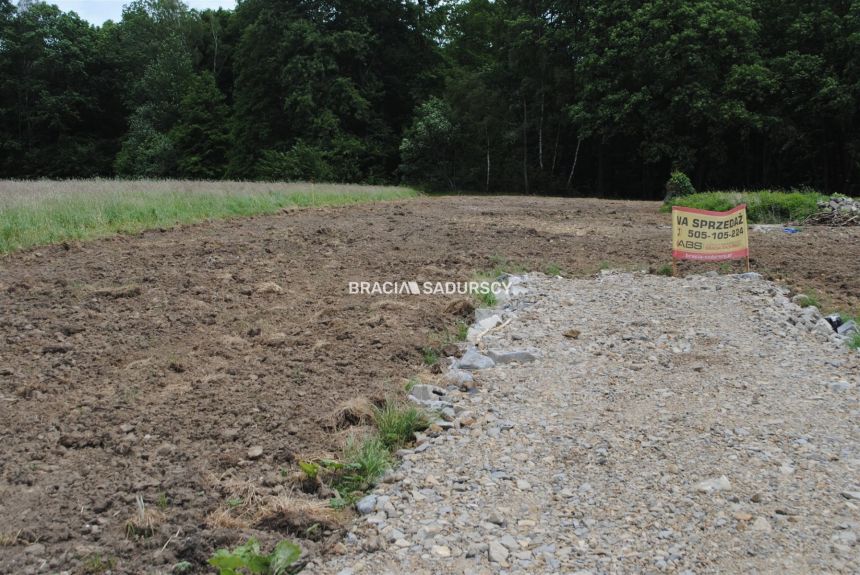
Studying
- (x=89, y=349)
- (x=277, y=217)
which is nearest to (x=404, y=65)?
(x=277, y=217)

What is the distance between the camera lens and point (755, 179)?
3197 centimetres

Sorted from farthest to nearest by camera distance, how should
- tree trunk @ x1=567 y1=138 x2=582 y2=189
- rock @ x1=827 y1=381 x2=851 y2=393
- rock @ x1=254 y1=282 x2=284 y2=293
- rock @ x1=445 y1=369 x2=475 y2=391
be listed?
tree trunk @ x1=567 y1=138 x2=582 y2=189
rock @ x1=254 y1=282 x2=284 y2=293
rock @ x1=445 y1=369 x2=475 y2=391
rock @ x1=827 y1=381 x2=851 y2=393

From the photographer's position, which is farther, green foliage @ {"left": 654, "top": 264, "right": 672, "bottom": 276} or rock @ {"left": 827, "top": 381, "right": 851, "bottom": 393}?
green foliage @ {"left": 654, "top": 264, "right": 672, "bottom": 276}

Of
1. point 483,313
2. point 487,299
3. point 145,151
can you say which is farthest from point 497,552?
point 145,151

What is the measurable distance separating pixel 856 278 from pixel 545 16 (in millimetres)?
29060

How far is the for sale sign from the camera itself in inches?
311

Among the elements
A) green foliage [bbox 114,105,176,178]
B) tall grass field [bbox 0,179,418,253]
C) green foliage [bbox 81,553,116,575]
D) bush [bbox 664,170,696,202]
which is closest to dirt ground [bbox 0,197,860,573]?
green foliage [bbox 81,553,116,575]

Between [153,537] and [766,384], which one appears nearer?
[153,537]

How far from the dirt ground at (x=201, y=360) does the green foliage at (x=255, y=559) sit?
15 cm

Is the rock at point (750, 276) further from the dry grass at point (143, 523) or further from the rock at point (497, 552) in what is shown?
the dry grass at point (143, 523)

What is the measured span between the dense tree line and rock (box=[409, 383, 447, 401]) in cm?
2507

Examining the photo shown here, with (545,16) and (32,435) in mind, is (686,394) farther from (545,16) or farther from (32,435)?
(545,16)

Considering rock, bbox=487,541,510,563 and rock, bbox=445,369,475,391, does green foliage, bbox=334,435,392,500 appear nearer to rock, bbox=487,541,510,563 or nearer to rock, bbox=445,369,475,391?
rock, bbox=487,541,510,563

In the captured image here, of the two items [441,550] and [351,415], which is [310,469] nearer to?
[351,415]
